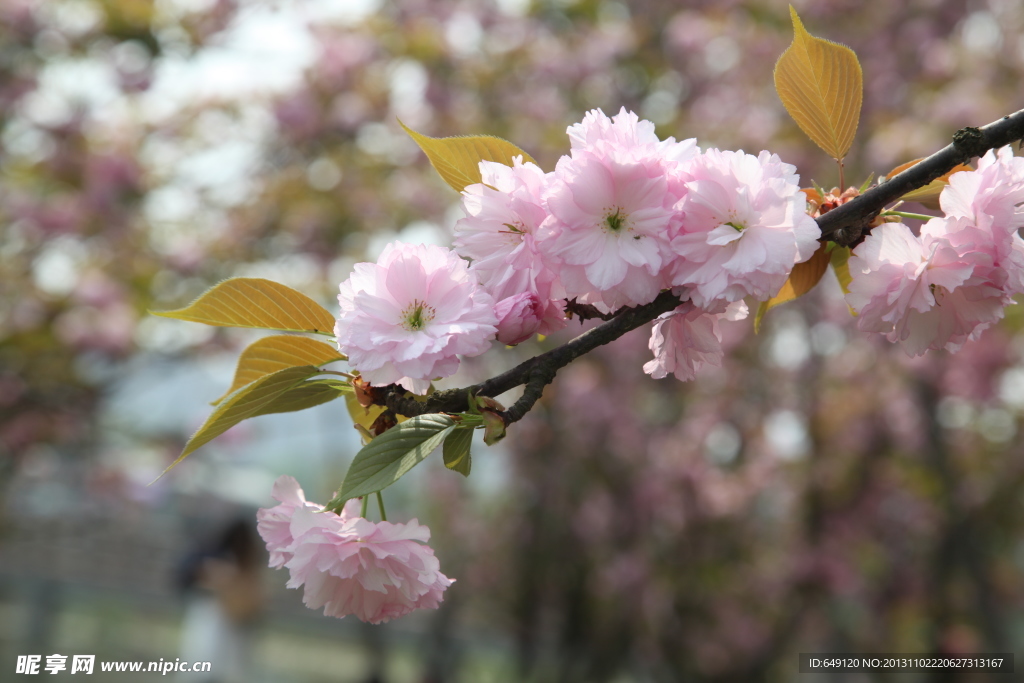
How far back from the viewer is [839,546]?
4.27 meters

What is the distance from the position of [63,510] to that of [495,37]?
15.3 feet

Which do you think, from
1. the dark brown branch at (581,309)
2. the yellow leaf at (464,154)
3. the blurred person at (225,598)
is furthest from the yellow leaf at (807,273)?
the blurred person at (225,598)

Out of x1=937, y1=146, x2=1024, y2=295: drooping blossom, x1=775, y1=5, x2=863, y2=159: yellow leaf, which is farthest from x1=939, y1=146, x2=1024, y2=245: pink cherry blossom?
x1=775, y1=5, x2=863, y2=159: yellow leaf

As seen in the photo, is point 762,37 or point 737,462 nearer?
point 762,37

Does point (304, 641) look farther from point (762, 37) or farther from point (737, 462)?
point (762, 37)

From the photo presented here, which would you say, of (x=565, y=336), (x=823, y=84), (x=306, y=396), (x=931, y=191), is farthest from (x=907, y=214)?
(x=565, y=336)

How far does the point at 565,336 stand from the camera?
3885mm

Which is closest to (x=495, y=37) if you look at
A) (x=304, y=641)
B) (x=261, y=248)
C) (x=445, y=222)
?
(x=445, y=222)

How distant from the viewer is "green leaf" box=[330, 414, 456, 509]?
52 cm

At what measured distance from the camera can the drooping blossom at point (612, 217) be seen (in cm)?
55

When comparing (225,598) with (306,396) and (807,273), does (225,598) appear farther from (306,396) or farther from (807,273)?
(807,273)

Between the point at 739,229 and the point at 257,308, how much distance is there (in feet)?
1.37

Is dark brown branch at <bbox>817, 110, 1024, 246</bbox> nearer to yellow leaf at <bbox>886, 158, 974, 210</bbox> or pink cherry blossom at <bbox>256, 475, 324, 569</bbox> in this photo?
yellow leaf at <bbox>886, 158, 974, 210</bbox>

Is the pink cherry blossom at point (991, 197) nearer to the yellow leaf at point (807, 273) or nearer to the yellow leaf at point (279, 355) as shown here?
the yellow leaf at point (807, 273)
